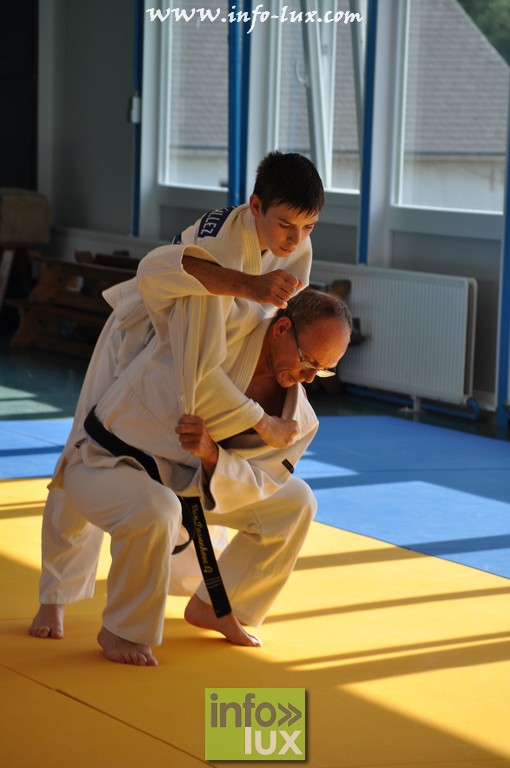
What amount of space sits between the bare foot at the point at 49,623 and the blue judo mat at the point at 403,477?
142 centimetres

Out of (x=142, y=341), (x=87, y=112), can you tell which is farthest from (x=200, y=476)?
(x=87, y=112)

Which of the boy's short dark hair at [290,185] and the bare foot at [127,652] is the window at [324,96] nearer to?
the boy's short dark hair at [290,185]

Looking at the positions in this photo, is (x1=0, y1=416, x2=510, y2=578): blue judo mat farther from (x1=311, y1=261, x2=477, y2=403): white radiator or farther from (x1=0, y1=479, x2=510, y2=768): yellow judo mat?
(x1=311, y1=261, x2=477, y2=403): white radiator

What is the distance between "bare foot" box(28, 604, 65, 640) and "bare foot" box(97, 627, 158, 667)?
0.73 ft

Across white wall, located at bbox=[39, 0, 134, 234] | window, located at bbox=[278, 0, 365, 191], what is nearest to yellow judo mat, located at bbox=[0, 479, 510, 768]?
window, located at bbox=[278, 0, 365, 191]

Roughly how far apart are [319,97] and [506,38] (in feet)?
5.48

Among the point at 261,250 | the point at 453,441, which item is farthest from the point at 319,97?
the point at 261,250

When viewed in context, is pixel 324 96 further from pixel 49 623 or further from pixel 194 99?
pixel 49 623

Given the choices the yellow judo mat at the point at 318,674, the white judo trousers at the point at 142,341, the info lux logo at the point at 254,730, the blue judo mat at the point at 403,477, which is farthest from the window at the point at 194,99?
the info lux logo at the point at 254,730

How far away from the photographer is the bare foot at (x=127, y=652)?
2.92m

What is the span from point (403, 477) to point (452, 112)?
294 centimetres

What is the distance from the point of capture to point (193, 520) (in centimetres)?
305

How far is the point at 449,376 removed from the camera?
7074 mm

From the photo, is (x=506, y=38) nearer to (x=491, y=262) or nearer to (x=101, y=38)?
(x=491, y=262)
